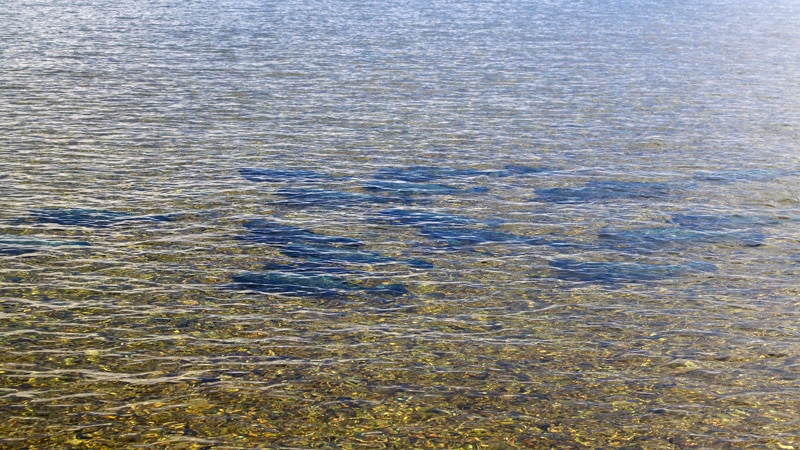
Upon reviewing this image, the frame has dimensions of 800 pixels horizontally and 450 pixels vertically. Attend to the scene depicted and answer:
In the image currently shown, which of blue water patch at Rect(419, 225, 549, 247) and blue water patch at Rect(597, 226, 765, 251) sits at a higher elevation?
blue water patch at Rect(419, 225, 549, 247)

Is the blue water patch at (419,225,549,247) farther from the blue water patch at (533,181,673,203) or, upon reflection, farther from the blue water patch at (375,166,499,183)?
the blue water patch at (375,166,499,183)

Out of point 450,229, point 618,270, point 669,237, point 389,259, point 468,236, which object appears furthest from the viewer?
point 450,229

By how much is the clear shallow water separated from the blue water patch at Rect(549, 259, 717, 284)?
73 mm

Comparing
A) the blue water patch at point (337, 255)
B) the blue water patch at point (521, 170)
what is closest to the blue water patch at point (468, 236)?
the blue water patch at point (337, 255)

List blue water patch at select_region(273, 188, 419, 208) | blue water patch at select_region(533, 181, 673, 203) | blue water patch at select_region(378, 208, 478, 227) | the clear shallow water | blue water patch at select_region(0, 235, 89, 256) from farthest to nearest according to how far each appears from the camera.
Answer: blue water patch at select_region(533, 181, 673, 203) → blue water patch at select_region(273, 188, 419, 208) → blue water patch at select_region(378, 208, 478, 227) → blue water patch at select_region(0, 235, 89, 256) → the clear shallow water

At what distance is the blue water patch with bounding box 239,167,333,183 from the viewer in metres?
20.7

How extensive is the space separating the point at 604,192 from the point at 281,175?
7.40 meters

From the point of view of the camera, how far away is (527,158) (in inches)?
926

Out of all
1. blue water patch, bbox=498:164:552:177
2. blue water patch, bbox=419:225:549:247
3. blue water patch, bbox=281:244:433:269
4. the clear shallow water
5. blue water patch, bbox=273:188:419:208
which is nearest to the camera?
the clear shallow water

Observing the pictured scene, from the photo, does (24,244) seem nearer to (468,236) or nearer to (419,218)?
(419,218)

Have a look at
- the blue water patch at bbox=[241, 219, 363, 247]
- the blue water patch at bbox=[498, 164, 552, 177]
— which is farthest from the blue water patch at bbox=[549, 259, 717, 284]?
the blue water patch at bbox=[498, 164, 552, 177]

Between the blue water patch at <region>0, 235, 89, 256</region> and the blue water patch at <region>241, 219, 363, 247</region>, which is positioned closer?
the blue water patch at <region>0, 235, 89, 256</region>

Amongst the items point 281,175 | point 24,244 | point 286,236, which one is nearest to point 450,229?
point 286,236

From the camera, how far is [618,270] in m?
16.1
